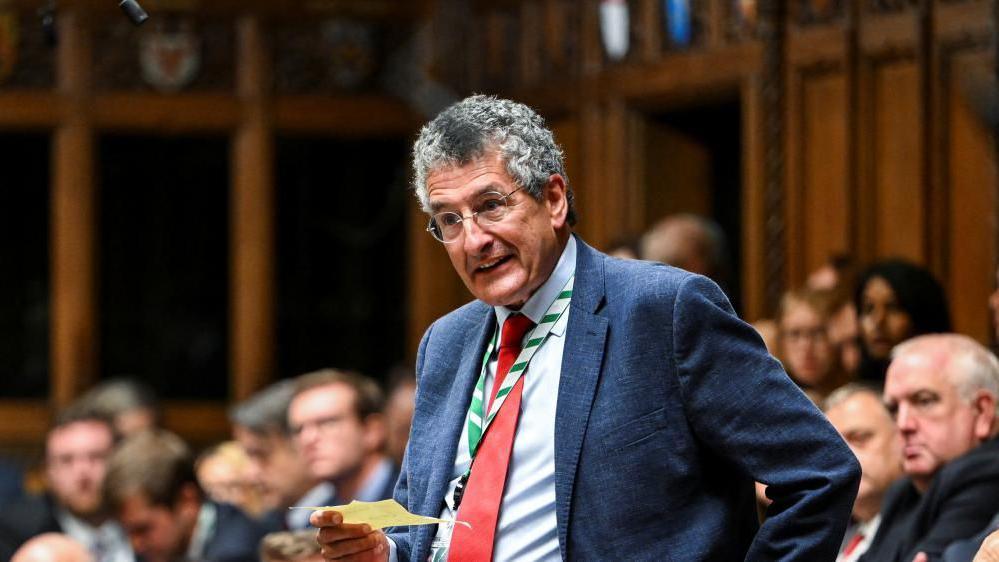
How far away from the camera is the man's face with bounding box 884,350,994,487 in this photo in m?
4.08

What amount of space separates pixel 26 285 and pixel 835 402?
264 inches

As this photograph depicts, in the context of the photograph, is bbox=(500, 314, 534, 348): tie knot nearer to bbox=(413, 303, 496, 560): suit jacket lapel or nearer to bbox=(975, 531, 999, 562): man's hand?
bbox=(413, 303, 496, 560): suit jacket lapel

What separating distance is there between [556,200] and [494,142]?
15 cm

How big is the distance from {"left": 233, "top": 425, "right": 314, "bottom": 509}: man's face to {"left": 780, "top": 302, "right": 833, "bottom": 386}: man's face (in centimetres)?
187

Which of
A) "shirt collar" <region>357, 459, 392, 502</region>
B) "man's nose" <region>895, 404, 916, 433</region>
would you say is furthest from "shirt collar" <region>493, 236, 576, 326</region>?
"shirt collar" <region>357, 459, 392, 502</region>

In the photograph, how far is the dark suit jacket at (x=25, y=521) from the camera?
5.75 m

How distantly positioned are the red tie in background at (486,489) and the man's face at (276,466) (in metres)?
3.61

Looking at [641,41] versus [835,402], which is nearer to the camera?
[835,402]

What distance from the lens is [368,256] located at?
1044cm

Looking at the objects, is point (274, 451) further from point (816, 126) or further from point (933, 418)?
point (933, 418)

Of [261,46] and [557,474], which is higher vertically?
[261,46]

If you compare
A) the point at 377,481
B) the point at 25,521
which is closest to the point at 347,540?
the point at 377,481

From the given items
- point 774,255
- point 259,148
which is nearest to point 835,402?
point 774,255

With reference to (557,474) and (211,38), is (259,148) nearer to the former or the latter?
(211,38)
